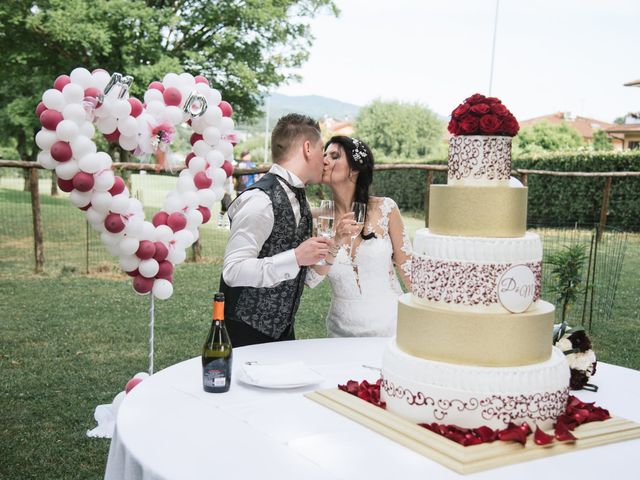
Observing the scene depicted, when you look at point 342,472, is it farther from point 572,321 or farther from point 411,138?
point 411,138

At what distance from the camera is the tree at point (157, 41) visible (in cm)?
1884

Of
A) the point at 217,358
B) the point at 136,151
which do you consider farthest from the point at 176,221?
the point at 217,358

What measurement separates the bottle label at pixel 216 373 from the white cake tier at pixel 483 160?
3.50ft

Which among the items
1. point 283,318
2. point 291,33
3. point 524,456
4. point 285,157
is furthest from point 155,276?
point 291,33

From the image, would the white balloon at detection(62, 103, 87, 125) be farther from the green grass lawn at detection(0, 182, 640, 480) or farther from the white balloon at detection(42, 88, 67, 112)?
the green grass lawn at detection(0, 182, 640, 480)

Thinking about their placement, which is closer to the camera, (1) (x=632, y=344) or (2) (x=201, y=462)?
(2) (x=201, y=462)

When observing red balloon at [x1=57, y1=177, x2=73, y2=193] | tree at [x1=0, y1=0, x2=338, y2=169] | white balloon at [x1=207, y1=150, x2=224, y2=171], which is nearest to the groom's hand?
white balloon at [x1=207, y1=150, x2=224, y2=171]

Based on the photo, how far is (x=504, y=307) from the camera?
209 centimetres

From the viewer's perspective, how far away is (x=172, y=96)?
3395 millimetres

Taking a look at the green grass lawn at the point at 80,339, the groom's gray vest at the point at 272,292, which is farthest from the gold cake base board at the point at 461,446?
the green grass lawn at the point at 80,339

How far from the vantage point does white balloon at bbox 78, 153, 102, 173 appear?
3.05 m

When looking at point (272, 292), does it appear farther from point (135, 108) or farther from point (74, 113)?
point (74, 113)

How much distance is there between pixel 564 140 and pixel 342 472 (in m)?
54.0

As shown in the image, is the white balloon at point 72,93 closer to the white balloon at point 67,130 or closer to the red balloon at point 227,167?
the white balloon at point 67,130
